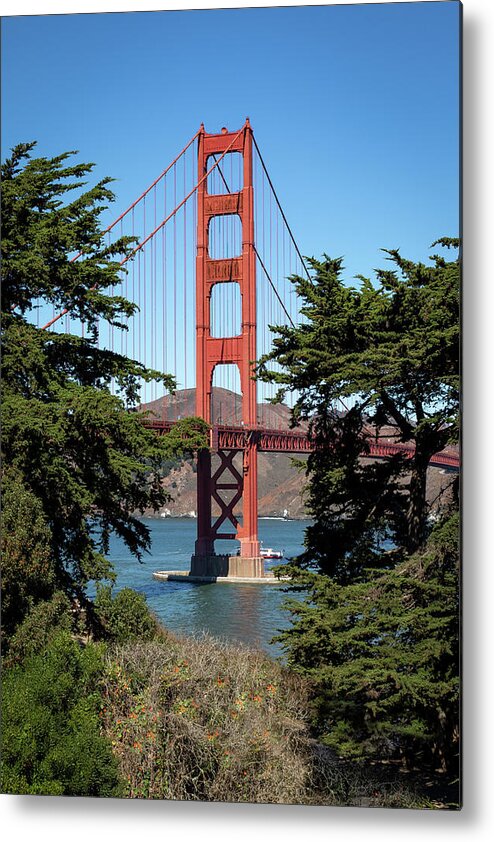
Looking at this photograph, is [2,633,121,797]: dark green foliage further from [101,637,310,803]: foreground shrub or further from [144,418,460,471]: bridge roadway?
[144,418,460,471]: bridge roadway

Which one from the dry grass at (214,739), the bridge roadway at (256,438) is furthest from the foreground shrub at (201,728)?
the bridge roadway at (256,438)

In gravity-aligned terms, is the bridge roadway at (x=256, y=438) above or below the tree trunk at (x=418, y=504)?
above

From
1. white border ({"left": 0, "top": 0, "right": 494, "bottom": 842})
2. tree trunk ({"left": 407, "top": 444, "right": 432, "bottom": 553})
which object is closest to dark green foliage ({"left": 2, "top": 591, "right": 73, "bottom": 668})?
white border ({"left": 0, "top": 0, "right": 494, "bottom": 842})

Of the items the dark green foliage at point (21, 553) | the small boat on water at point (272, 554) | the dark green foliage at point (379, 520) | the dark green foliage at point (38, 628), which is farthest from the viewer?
the small boat on water at point (272, 554)

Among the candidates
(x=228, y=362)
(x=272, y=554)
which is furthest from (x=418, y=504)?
(x=228, y=362)

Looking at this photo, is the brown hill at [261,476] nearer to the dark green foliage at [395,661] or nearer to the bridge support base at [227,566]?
the bridge support base at [227,566]

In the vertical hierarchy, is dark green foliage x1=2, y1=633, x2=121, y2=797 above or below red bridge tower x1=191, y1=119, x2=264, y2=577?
below
